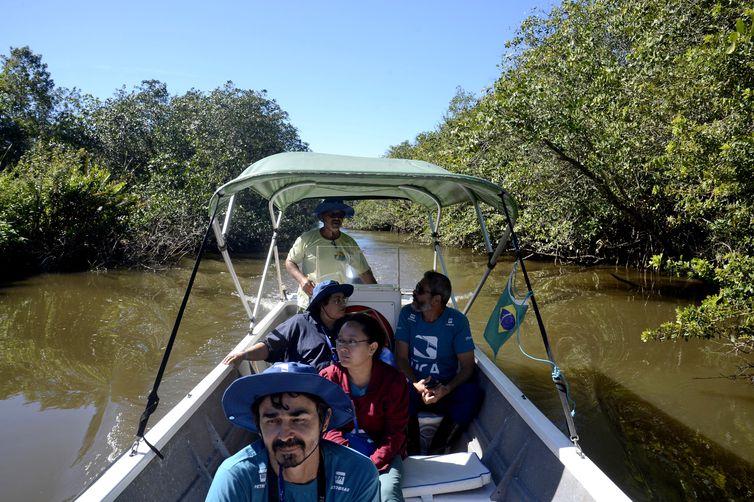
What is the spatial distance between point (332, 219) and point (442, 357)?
1.85m

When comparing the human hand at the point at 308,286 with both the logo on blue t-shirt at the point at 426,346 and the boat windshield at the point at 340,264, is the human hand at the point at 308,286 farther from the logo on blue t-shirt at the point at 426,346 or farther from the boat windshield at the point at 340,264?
the logo on blue t-shirt at the point at 426,346

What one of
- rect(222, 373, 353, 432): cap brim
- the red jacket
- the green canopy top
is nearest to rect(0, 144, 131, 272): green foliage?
the green canopy top

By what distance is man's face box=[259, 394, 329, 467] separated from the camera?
1.70 m

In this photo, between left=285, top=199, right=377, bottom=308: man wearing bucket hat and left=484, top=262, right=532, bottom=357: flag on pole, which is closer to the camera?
left=484, top=262, right=532, bottom=357: flag on pole

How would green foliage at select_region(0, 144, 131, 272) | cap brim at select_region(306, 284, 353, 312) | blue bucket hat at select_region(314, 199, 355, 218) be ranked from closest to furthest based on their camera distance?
cap brim at select_region(306, 284, 353, 312) → blue bucket hat at select_region(314, 199, 355, 218) → green foliage at select_region(0, 144, 131, 272)

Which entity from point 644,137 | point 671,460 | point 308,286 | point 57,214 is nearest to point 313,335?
point 308,286

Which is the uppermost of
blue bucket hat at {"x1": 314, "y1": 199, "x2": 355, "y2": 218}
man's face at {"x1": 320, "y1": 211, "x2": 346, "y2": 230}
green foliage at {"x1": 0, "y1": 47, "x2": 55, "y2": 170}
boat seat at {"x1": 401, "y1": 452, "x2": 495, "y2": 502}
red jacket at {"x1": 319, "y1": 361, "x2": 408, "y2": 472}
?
green foliage at {"x1": 0, "y1": 47, "x2": 55, "y2": 170}

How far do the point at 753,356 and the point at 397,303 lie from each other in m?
5.76

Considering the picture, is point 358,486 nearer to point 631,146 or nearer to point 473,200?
point 473,200

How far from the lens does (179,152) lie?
21203 mm

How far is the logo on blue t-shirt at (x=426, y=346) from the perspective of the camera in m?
3.89

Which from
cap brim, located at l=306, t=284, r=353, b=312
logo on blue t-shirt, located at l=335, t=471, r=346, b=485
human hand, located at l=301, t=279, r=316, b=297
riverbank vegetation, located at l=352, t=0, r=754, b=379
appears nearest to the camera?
logo on blue t-shirt, located at l=335, t=471, r=346, b=485

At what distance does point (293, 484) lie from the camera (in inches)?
69.5

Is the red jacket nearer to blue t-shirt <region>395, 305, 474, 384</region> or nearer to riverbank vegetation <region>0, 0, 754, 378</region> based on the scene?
blue t-shirt <region>395, 305, 474, 384</region>
